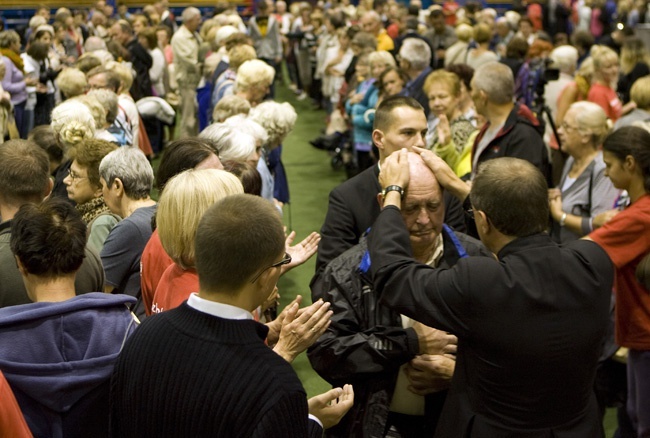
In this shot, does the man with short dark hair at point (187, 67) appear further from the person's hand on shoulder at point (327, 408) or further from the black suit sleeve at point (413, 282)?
the person's hand on shoulder at point (327, 408)

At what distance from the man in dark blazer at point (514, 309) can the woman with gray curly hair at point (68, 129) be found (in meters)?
2.86

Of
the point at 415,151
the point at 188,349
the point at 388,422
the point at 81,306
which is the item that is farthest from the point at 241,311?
the point at 415,151

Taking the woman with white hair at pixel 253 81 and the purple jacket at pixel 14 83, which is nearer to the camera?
the woman with white hair at pixel 253 81

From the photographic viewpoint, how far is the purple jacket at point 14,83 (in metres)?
9.29

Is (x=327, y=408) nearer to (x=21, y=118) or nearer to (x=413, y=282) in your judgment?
(x=413, y=282)

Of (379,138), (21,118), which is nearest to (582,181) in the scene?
(379,138)

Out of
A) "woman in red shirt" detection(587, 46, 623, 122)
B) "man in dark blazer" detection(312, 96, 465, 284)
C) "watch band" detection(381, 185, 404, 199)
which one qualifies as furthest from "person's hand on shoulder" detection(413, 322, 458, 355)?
"woman in red shirt" detection(587, 46, 623, 122)

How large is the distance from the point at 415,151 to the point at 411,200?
0.27m

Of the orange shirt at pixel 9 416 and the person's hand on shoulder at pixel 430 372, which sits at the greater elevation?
the orange shirt at pixel 9 416

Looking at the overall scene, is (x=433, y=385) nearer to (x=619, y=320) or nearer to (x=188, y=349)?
(x=188, y=349)

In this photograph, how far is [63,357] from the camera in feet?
7.76

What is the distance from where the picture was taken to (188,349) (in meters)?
1.90

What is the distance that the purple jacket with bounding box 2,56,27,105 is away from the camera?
9289 mm

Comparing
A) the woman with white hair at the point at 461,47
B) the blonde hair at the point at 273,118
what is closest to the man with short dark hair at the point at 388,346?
the blonde hair at the point at 273,118
